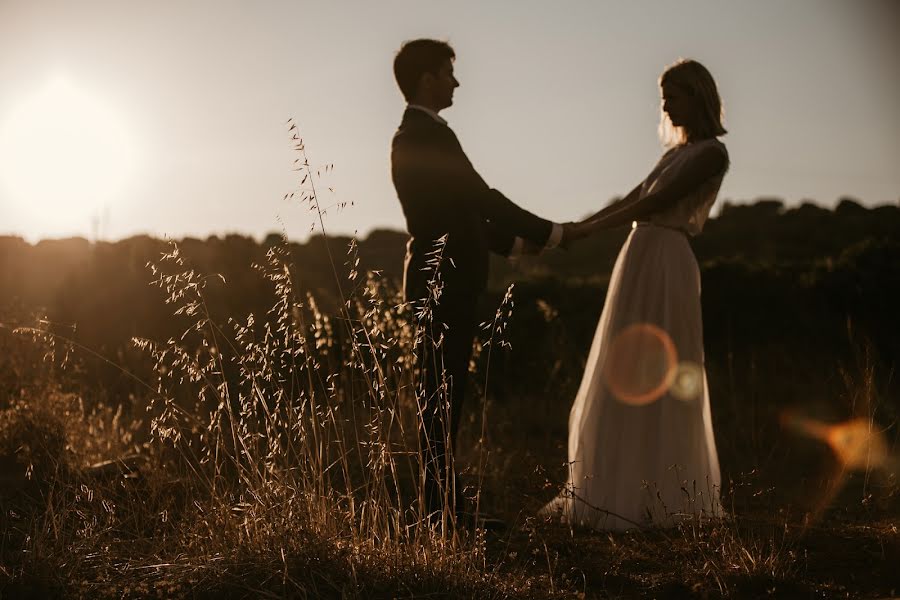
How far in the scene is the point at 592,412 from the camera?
4.29 m

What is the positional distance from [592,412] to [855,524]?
51.4 inches

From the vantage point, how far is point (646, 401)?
13.8 ft

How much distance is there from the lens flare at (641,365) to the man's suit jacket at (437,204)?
902 mm

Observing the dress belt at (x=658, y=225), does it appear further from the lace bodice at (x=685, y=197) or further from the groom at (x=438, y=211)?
the groom at (x=438, y=211)

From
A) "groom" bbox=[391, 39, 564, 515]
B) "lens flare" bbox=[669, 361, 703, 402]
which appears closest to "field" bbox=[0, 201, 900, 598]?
"groom" bbox=[391, 39, 564, 515]

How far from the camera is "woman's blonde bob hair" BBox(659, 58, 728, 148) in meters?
3.99

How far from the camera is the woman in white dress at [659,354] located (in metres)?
4.05

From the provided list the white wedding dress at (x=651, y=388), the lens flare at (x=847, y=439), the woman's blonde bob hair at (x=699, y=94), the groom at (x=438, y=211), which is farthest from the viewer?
the lens flare at (x=847, y=439)

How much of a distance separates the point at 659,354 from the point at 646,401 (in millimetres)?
245

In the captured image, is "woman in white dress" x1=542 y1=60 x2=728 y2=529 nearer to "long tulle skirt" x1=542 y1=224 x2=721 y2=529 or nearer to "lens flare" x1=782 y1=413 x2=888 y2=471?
"long tulle skirt" x1=542 y1=224 x2=721 y2=529

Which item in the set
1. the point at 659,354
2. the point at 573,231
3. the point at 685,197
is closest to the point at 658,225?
the point at 685,197

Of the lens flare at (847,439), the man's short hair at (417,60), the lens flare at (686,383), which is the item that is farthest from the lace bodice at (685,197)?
the lens flare at (847,439)

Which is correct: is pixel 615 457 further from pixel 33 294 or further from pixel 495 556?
pixel 33 294

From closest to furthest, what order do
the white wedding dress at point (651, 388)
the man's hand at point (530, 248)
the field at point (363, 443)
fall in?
the field at point (363, 443) → the white wedding dress at point (651, 388) → the man's hand at point (530, 248)
